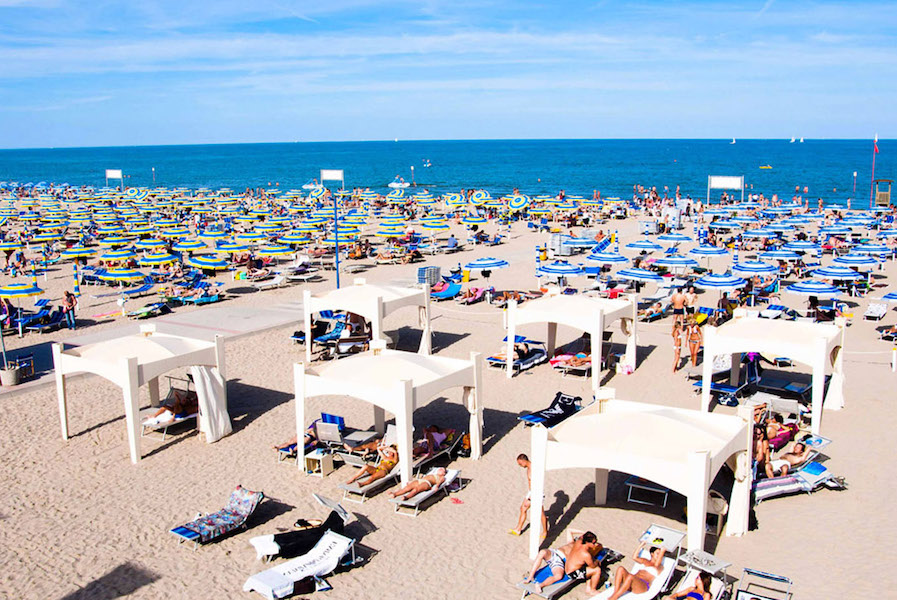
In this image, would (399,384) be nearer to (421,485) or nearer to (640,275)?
(421,485)

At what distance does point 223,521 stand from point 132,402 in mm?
2833

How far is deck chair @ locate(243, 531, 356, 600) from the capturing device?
6.82 m

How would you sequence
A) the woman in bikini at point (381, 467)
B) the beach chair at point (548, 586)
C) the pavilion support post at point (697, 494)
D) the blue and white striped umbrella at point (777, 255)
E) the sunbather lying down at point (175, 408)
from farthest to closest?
the blue and white striped umbrella at point (777, 255) < the sunbather lying down at point (175, 408) < the woman in bikini at point (381, 467) < the pavilion support post at point (697, 494) < the beach chair at point (548, 586)

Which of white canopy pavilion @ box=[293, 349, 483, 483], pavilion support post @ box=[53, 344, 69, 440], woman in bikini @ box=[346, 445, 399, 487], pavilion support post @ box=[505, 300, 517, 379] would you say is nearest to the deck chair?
woman in bikini @ box=[346, 445, 399, 487]

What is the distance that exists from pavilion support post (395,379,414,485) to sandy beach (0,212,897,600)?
0.53 m

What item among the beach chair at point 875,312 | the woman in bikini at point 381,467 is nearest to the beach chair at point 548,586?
the woman in bikini at point 381,467

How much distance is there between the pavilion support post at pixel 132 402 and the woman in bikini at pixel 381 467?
10.7ft

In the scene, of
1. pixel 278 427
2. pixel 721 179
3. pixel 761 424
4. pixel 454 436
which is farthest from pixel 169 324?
pixel 721 179

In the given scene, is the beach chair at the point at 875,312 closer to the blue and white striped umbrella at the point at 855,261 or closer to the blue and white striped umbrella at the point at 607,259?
the blue and white striped umbrella at the point at 855,261

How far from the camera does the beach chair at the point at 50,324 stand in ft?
58.8

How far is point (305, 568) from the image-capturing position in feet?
23.3

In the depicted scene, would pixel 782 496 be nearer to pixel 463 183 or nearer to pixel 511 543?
pixel 511 543

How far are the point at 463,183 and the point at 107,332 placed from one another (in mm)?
71987

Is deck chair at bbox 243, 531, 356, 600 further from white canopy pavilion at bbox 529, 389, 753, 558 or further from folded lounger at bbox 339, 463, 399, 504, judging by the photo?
white canopy pavilion at bbox 529, 389, 753, 558
